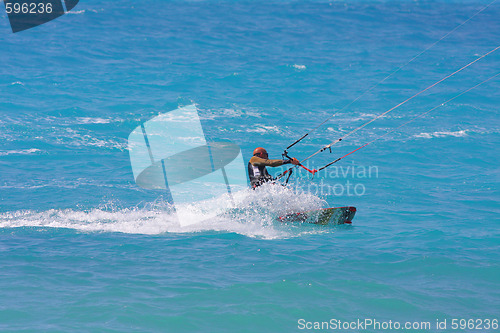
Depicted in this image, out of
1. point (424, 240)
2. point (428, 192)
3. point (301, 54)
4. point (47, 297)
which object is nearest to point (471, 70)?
point (301, 54)

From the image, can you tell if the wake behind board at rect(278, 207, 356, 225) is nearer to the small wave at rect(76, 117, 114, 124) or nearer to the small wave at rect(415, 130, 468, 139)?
the small wave at rect(415, 130, 468, 139)

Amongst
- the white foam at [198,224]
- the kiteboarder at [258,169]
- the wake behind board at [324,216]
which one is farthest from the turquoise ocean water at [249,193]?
the kiteboarder at [258,169]

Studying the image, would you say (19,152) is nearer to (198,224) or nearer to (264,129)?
(198,224)

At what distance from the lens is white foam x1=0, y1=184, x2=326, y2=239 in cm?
1171

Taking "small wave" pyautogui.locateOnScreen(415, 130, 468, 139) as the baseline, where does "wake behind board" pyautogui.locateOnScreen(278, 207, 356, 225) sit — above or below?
above

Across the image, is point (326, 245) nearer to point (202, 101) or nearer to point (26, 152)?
point (26, 152)

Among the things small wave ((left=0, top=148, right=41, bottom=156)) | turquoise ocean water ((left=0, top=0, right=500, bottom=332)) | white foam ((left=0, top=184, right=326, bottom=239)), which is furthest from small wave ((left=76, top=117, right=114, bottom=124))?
white foam ((left=0, top=184, right=326, bottom=239))

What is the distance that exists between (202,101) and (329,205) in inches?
543

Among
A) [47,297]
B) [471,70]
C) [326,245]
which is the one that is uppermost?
[47,297]

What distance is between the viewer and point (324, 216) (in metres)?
12.1

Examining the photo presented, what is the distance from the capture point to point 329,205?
45.9 feet

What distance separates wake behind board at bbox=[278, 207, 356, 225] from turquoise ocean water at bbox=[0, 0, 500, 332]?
0.70ft

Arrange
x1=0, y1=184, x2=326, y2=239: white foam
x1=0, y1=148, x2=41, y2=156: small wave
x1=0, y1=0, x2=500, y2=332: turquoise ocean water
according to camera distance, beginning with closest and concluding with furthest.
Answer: x1=0, y1=0, x2=500, y2=332: turquoise ocean water
x1=0, y1=184, x2=326, y2=239: white foam
x1=0, y1=148, x2=41, y2=156: small wave

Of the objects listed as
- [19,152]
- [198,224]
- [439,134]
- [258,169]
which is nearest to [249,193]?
[258,169]
